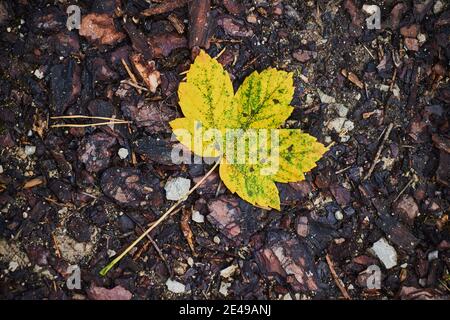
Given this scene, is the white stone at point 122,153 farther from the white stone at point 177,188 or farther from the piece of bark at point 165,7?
the piece of bark at point 165,7

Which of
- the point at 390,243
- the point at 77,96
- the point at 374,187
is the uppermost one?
the point at 77,96

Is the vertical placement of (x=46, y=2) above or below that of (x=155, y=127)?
above

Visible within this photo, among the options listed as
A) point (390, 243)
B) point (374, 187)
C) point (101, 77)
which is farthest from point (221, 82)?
point (390, 243)

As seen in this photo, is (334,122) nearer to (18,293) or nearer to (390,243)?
(390,243)

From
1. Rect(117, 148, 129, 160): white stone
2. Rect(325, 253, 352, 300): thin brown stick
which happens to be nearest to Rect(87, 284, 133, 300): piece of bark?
Rect(117, 148, 129, 160): white stone

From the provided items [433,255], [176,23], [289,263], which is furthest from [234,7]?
[433,255]

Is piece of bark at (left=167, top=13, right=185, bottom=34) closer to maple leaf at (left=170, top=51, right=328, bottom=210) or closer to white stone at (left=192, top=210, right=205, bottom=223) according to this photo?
maple leaf at (left=170, top=51, right=328, bottom=210)

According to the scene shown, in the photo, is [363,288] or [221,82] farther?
[363,288]

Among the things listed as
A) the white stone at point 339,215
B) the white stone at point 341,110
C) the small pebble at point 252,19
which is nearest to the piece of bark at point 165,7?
the small pebble at point 252,19
